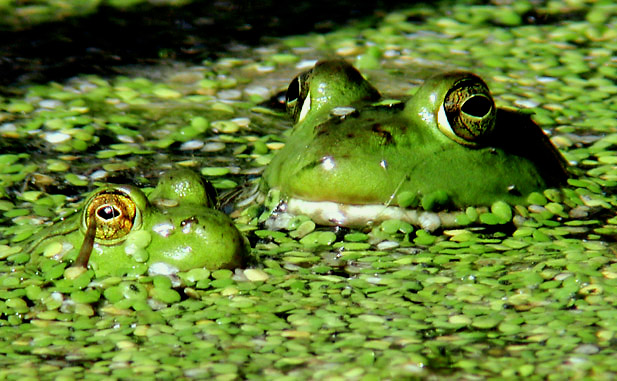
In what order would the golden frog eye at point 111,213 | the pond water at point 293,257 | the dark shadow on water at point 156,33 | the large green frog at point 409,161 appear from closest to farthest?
the pond water at point 293,257 < the golden frog eye at point 111,213 < the large green frog at point 409,161 < the dark shadow on water at point 156,33

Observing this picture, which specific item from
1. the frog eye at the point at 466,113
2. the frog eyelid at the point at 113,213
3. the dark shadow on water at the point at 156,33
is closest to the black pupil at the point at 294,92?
the frog eye at the point at 466,113

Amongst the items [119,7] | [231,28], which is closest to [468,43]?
[231,28]

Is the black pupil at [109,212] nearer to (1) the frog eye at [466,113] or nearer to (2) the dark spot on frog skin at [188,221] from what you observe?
(2) the dark spot on frog skin at [188,221]

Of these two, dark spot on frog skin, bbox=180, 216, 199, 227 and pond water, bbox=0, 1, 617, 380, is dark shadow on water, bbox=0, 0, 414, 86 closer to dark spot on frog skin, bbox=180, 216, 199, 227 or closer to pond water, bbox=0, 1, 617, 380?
pond water, bbox=0, 1, 617, 380

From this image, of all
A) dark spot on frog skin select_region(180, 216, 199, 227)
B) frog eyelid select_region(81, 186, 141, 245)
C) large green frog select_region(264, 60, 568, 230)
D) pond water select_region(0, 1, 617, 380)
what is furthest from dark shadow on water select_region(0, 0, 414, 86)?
dark spot on frog skin select_region(180, 216, 199, 227)

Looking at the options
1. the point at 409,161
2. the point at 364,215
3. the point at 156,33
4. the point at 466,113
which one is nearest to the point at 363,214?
the point at 364,215
